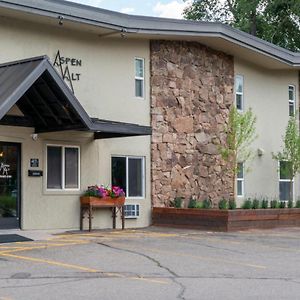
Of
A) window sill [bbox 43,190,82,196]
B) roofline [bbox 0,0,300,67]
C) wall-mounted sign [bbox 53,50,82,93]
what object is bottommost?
window sill [bbox 43,190,82,196]

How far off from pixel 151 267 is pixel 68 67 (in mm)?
8408

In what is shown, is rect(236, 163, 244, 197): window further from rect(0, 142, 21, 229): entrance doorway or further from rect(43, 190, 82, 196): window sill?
rect(0, 142, 21, 229): entrance doorway

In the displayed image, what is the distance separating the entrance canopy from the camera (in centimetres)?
1343

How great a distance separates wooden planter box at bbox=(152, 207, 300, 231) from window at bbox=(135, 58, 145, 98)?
3775mm

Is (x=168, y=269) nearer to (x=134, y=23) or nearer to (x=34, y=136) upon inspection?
(x=34, y=136)

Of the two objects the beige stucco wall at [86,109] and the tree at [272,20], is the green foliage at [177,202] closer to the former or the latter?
the beige stucco wall at [86,109]

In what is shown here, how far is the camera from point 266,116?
2445cm

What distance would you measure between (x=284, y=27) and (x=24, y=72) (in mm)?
24741

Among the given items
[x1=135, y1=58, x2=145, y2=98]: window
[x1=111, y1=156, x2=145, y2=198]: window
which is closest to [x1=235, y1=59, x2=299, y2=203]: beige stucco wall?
[x1=135, y1=58, x2=145, y2=98]: window

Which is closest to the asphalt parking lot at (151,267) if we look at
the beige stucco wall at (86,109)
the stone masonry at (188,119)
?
the beige stucco wall at (86,109)

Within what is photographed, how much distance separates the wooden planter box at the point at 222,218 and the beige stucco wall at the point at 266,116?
378 centimetres

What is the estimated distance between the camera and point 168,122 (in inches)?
789

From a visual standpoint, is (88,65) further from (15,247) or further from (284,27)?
(284,27)

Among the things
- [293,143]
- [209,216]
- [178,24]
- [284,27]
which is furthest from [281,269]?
Result: [284,27]
